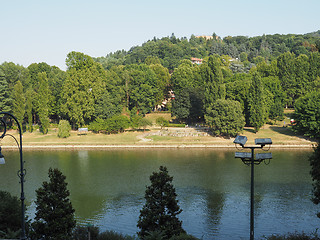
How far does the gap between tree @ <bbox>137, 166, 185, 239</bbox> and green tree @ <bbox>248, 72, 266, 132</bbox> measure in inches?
1825

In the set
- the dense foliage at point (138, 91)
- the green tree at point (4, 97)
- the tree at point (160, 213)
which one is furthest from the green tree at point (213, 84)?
the tree at point (160, 213)

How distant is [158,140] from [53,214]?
43471mm

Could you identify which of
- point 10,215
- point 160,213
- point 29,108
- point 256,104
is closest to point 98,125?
point 29,108

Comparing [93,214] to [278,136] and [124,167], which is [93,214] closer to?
[124,167]

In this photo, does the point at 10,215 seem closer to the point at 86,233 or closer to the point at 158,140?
the point at 86,233

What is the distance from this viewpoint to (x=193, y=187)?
3741 centimetres

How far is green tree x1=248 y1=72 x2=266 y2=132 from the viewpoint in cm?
6462

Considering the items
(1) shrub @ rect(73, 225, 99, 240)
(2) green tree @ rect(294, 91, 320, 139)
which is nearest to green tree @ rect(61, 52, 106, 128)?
(2) green tree @ rect(294, 91, 320, 139)

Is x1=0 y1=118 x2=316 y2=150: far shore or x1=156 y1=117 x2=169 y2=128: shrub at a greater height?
x1=156 y1=117 x2=169 y2=128: shrub

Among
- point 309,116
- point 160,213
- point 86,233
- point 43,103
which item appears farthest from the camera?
point 43,103

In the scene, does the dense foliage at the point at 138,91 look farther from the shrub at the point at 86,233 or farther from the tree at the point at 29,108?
the shrub at the point at 86,233

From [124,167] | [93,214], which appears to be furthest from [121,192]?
[124,167]

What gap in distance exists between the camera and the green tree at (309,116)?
192 ft

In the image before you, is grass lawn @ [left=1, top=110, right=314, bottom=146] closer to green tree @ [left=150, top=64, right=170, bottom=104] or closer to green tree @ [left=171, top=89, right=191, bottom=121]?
green tree @ [left=171, top=89, right=191, bottom=121]
